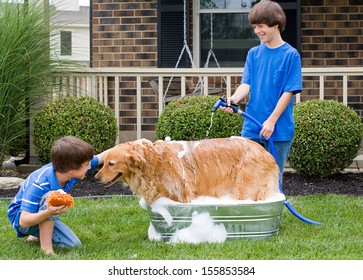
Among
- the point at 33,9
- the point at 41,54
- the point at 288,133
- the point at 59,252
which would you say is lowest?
the point at 59,252

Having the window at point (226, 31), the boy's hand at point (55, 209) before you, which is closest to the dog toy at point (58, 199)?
the boy's hand at point (55, 209)

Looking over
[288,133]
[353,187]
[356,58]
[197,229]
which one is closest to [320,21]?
[356,58]

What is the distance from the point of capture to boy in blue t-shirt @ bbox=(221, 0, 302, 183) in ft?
16.5

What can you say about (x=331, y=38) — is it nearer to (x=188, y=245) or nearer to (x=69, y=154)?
(x=188, y=245)

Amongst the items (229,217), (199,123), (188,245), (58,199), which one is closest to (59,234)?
(58,199)

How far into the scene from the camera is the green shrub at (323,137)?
766cm

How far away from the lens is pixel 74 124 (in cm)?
796

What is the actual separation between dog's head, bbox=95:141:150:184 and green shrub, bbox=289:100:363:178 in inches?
136

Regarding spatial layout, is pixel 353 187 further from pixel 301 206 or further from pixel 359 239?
pixel 359 239

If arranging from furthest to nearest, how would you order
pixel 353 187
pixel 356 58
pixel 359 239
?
pixel 356 58 < pixel 353 187 < pixel 359 239

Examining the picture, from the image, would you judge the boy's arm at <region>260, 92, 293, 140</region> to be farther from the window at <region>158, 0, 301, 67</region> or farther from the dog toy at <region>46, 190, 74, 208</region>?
the window at <region>158, 0, 301, 67</region>

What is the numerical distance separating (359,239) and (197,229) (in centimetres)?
116

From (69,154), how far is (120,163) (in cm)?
33
